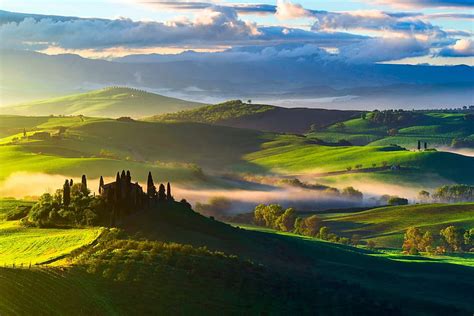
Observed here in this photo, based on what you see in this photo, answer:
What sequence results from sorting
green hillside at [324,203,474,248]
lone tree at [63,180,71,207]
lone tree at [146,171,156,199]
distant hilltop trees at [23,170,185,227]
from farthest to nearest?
1. green hillside at [324,203,474,248]
2. lone tree at [146,171,156,199]
3. lone tree at [63,180,71,207]
4. distant hilltop trees at [23,170,185,227]

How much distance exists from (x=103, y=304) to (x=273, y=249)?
4243cm

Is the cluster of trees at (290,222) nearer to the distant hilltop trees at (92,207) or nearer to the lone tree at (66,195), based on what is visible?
the distant hilltop trees at (92,207)

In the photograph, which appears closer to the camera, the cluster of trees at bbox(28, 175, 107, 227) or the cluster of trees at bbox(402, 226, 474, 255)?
the cluster of trees at bbox(28, 175, 107, 227)

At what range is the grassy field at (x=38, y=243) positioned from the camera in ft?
254

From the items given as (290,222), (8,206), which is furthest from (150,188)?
(290,222)

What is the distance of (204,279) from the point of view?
77.4 meters

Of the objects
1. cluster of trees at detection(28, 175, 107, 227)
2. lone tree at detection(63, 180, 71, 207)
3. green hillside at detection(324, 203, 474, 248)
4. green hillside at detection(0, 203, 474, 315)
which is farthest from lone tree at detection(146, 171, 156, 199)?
green hillside at detection(324, 203, 474, 248)

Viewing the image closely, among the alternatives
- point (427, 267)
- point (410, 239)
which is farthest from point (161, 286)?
point (410, 239)

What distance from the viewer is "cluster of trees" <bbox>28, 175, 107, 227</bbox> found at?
91.2m

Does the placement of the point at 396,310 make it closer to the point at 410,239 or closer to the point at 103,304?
the point at 103,304

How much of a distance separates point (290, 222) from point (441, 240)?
32.0 m

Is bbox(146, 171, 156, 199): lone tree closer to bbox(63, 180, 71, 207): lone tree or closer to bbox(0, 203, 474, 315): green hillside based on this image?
bbox(0, 203, 474, 315): green hillside

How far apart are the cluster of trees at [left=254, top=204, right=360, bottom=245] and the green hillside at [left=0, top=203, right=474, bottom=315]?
58.2 meters

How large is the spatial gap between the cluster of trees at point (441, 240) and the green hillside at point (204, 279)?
48206 mm
